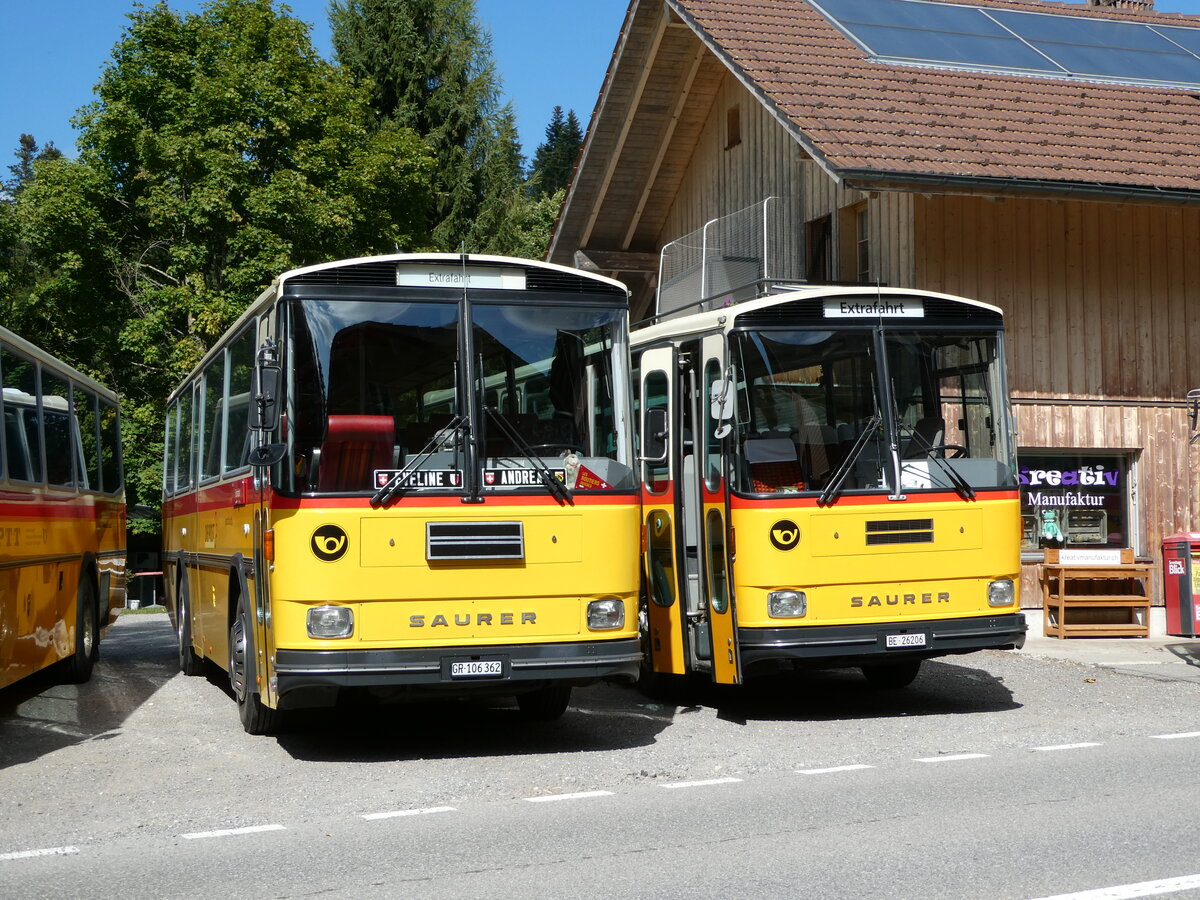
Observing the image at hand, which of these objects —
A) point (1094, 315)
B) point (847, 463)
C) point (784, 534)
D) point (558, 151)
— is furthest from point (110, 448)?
point (558, 151)

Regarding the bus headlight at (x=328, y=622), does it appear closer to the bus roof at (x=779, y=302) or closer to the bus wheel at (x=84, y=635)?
the bus roof at (x=779, y=302)

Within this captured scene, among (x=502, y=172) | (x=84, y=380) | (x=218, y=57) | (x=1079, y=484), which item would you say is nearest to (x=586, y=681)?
(x=84, y=380)

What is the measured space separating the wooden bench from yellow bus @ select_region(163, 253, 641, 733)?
8.29 m

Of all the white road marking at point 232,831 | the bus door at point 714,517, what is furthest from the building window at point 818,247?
the white road marking at point 232,831

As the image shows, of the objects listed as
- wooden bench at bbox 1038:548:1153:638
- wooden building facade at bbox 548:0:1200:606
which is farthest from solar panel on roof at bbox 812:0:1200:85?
wooden bench at bbox 1038:548:1153:638

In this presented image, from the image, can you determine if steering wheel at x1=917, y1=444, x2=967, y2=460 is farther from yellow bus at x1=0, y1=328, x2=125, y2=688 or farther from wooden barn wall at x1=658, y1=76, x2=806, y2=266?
wooden barn wall at x1=658, y1=76, x2=806, y2=266

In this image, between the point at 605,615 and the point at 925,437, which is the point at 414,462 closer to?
the point at 605,615

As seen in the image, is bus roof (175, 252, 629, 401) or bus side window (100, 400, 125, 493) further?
bus side window (100, 400, 125, 493)

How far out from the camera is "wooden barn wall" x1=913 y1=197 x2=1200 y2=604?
639 inches

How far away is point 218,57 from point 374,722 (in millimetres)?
24979

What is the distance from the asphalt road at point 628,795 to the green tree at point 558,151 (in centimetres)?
6525

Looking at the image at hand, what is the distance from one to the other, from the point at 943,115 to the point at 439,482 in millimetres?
10252

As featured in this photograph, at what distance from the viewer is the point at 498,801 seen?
25.2ft

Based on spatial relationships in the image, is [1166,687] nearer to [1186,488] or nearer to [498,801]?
[1186,488]
